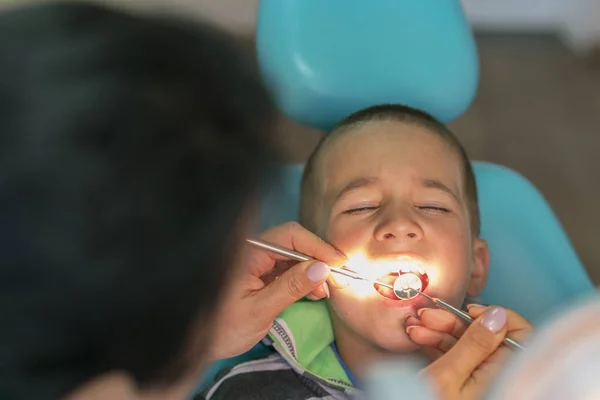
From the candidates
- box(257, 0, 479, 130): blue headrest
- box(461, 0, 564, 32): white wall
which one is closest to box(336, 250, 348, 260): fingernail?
box(257, 0, 479, 130): blue headrest

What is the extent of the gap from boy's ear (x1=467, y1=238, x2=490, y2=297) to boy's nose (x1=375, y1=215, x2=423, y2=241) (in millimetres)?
207

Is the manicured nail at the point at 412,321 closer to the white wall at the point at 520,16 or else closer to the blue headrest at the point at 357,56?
the blue headrest at the point at 357,56

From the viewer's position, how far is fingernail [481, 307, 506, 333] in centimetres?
77

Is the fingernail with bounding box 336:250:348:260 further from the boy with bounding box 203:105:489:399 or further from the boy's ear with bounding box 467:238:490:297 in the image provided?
the boy's ear with bounding box 467:238:490:297

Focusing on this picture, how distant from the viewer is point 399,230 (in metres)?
0.91

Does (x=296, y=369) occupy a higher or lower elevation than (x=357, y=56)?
lower

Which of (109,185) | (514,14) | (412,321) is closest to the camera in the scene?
(109,185)

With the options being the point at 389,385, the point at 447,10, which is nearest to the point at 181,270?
the point at 389,385

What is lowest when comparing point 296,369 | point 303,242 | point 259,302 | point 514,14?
point 296,369

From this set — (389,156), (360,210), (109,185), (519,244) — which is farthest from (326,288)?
(109,185)

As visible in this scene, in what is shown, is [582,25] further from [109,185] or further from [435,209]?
[109,185]

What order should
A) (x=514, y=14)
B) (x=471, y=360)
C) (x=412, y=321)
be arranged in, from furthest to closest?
(x=514, y=14) < (x=412, y=321) < (x=471, y=360)

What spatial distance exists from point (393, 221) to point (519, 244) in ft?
1.32

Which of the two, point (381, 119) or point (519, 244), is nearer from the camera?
point (381, 119)
